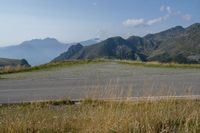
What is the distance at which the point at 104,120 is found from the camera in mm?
7484

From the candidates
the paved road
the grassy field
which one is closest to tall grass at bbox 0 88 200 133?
the grassy field

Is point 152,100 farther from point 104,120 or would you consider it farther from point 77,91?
point 77,91

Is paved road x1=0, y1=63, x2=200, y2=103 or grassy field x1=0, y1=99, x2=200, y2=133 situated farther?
paved road x1=0, y1=63, x2=200, y2=103

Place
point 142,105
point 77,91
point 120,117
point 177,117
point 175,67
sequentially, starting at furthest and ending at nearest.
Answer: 1. point 175,67
2. point 77,91
3. point 142,105
4. point 177,117
5. point 120,117

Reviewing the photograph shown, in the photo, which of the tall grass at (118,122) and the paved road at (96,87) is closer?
the tall grass at (118,122)

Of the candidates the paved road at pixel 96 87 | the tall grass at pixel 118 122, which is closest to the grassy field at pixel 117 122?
the tall grass at pixel 118 122

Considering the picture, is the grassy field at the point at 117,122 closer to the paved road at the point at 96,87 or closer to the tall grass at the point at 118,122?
the tall grass at the point at 118,122

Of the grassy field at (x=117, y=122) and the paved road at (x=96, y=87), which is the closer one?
the grassy field at (x=117, y=122)

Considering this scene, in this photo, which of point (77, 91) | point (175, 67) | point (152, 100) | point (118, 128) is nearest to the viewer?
point (118, 128)

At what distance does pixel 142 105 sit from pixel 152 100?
77 cm

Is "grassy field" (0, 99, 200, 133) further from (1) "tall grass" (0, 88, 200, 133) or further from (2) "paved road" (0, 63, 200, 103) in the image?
(2) "paved road" (0, 63, 200, 103)

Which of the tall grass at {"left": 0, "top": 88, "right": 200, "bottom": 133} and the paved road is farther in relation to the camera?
the paved road

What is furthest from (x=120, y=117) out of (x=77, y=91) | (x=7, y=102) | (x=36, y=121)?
(x=77, y=91)

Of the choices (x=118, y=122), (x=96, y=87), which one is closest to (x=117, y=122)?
(x=118, y=122)
